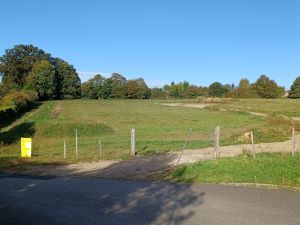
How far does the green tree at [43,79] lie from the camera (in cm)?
12412

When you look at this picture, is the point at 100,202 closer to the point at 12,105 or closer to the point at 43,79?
the point at 12,105

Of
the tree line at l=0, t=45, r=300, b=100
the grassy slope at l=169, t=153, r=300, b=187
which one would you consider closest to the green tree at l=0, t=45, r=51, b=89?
the tree line at l=0, t=45, r=300, b=100

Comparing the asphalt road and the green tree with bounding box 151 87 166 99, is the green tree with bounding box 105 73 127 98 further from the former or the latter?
the asphalt road

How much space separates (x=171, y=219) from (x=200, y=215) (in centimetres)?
69

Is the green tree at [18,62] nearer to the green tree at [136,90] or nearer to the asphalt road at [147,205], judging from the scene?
the green tree at [136,90]

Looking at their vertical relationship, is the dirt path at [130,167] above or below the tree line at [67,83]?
below

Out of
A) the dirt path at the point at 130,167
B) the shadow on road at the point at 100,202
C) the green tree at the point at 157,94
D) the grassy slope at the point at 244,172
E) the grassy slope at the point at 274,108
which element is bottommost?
the dirt path at the point at 130,167

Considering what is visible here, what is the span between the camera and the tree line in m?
127

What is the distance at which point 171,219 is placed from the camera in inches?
367

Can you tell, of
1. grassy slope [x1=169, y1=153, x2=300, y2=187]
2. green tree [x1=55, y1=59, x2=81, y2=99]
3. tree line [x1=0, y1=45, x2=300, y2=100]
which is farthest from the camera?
green tree [x1=55, y1=59, x2=81, y2=99]

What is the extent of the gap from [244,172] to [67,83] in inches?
5151

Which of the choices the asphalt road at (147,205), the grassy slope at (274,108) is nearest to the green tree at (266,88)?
the grassy slope at (274,108)

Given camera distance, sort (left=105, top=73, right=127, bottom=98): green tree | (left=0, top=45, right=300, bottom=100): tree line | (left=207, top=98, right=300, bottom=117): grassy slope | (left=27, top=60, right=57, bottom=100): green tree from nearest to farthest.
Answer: (left=207, top=98, right=300, bottom=117): grassy slope, (left=27, top=60, right=57, bottom=100): green tree, (left=0, top=45, right=300, bottom=100): tree line, (left=105, top=73, right=127, bottom=98): green tree

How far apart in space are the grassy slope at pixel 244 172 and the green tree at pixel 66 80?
126m
